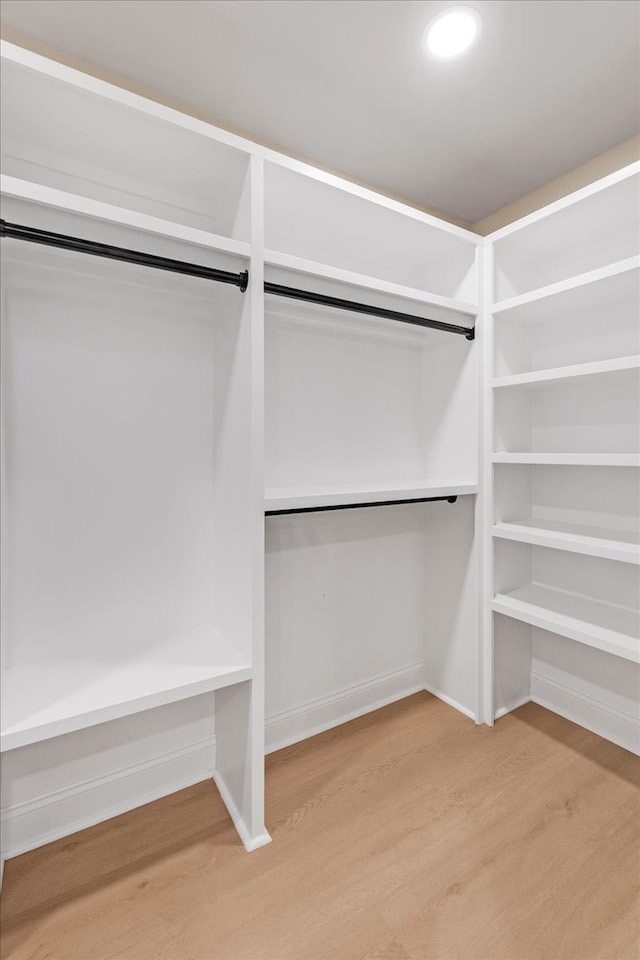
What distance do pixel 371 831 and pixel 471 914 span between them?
0.37m

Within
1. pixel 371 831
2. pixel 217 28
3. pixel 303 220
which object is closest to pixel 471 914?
pixel 371 831

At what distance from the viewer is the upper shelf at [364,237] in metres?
1.66

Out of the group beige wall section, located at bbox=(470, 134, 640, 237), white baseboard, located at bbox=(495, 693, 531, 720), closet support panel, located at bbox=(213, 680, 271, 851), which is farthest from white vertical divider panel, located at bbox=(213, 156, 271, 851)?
beige wall section, located at bbox=(470, 134, 640, 237)

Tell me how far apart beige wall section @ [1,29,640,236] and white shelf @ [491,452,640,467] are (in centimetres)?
125

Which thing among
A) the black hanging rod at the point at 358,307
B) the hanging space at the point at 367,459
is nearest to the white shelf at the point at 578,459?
the hanging space at the point at 367,459

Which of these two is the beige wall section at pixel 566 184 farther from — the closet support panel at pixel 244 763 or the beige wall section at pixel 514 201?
the closet support panel at pixel 244 763

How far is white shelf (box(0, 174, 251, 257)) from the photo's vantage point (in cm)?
113

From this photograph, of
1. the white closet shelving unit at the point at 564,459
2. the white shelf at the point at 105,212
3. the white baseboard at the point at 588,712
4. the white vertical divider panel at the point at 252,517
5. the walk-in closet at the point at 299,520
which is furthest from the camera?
the white baseboard at the point at 588,712

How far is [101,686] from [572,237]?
2.45 m

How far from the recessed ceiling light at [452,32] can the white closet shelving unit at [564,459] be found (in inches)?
25.5

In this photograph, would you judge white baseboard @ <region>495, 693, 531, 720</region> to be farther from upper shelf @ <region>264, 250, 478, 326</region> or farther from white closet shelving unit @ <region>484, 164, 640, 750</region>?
upper shelf @ <region>264, 250, 478, 326</region>

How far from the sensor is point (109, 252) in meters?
1.25

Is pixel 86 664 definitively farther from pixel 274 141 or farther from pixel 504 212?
pixel 504 212

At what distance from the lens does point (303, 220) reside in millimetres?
1848
